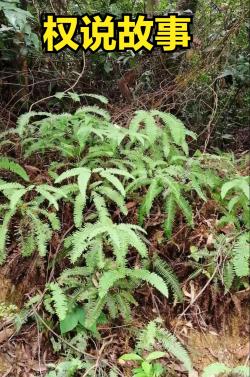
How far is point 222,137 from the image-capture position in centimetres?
491

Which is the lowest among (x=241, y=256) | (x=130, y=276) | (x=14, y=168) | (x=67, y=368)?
(x=67, y=368)

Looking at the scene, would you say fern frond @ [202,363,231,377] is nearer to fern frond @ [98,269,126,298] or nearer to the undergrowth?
the undergrowth

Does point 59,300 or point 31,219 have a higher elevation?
point 31,219

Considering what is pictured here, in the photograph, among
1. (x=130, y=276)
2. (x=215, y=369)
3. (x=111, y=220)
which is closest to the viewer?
(x=215, y=369)

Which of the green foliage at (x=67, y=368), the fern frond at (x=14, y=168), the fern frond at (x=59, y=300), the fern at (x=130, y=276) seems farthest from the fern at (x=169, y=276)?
the fern frond at (x=14, y=168)

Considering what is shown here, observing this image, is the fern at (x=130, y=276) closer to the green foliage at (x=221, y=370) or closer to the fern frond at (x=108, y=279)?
the fern frond at (x=108, y=279)

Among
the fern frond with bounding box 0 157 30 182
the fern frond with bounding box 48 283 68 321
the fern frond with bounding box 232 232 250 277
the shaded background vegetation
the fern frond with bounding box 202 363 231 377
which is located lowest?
the fern frond with bounding box 202 363 231 377

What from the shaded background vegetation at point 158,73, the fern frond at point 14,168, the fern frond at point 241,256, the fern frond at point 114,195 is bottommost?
the fern frond at point 241,256

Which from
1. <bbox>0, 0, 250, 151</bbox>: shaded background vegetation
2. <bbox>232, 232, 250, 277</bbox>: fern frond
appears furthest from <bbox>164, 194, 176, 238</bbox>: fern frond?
<bbox>0, 0, 250, 151</bbox>: shaded background vegetation

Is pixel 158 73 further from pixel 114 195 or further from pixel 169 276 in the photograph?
pixel 169 276

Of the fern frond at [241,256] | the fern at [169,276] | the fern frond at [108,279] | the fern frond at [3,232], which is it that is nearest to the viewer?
the fern frond at [108,279]

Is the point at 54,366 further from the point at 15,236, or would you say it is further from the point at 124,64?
the point at 124,64

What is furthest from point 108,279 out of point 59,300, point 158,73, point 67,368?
point 158,73

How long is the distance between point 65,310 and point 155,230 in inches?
43.8
